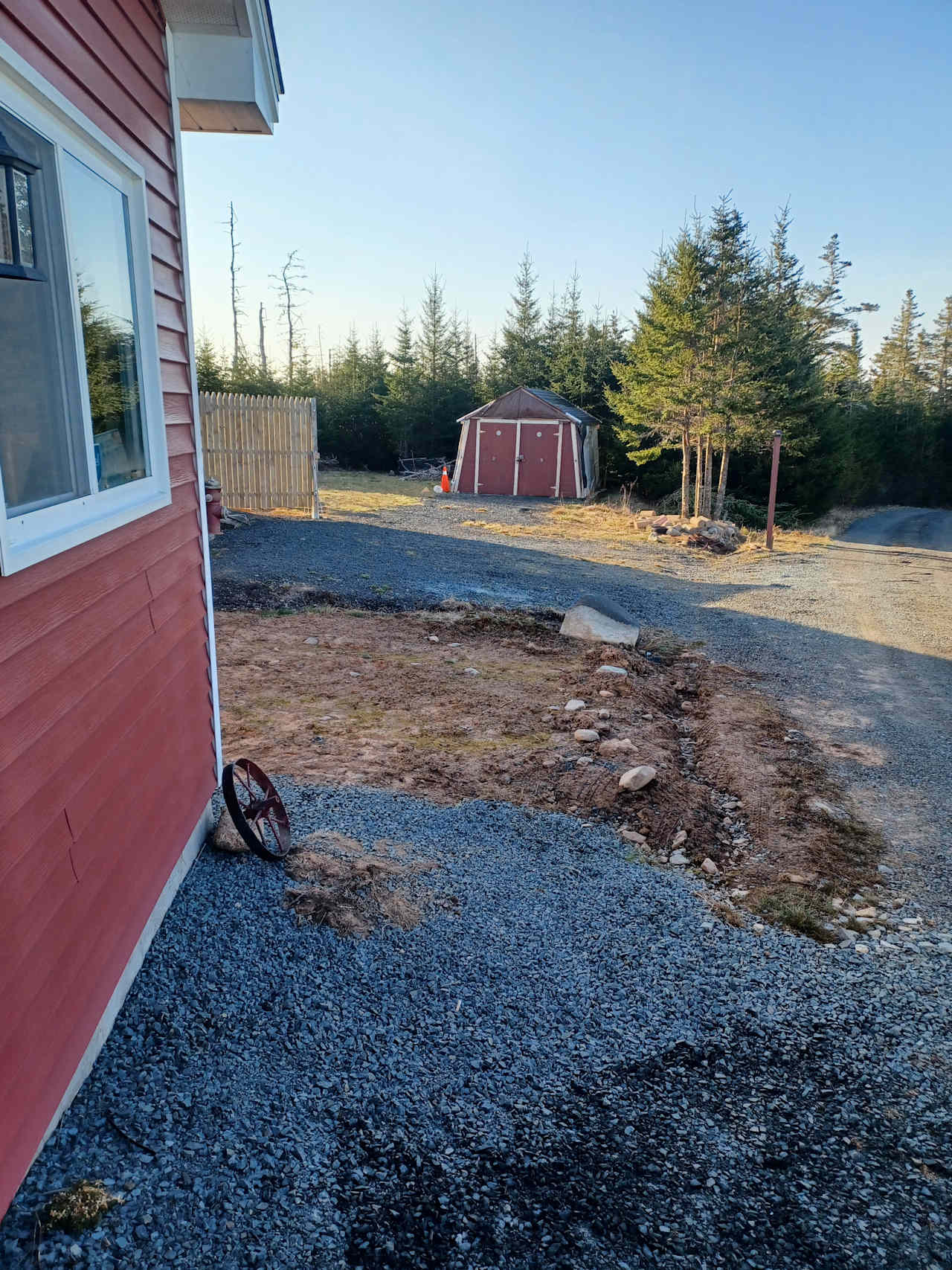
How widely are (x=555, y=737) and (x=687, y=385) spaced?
17263mm

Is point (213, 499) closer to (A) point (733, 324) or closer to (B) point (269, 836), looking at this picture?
(B) point (269, 836)

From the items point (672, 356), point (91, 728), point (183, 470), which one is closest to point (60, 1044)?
point (91, 728)

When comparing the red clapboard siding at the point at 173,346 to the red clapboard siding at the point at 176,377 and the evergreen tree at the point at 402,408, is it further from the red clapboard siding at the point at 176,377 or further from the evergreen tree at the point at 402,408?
the evergreen tree at the point at 402,408

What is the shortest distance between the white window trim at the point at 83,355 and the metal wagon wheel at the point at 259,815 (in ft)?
4.32

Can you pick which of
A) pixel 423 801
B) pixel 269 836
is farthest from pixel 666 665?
pixel 269 836

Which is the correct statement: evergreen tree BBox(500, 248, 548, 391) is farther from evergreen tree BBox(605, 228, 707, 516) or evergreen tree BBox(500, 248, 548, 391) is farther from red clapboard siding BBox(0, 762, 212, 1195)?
red clapboard siding BBox(0, 762, 212, 1195)

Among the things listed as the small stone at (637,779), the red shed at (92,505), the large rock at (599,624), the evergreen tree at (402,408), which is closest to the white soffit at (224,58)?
the red shed at (92,505)

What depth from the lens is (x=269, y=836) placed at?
156 inches

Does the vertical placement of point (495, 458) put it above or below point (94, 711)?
below

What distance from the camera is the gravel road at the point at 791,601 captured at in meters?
5.40

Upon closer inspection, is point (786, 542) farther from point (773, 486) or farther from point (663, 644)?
point (663, 644)

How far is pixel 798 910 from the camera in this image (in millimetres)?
3758

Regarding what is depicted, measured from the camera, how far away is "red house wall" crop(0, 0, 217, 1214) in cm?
189

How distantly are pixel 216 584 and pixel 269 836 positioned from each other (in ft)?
22.3
